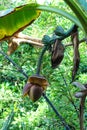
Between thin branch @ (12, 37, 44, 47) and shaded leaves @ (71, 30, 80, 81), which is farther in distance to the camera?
thin branch @ (12, 37, 44, 47)

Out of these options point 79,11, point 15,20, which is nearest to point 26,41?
point 15,20

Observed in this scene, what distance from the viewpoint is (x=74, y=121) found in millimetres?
1917

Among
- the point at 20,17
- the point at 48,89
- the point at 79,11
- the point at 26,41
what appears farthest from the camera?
the point at 48,89

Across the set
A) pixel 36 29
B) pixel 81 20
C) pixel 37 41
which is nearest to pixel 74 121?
pixel 36 29

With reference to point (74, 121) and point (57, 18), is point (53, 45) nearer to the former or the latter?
point (74, 121)

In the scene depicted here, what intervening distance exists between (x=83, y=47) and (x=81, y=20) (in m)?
1.40

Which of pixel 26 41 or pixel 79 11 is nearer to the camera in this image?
pixel 79 11

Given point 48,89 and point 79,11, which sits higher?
point 79,11

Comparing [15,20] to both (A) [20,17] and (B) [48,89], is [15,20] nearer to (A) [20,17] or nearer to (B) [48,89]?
(A) [20,17]

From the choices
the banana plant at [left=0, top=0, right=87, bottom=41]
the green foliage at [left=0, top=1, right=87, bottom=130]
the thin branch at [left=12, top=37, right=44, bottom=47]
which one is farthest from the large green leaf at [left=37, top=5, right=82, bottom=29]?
the green foliage at [left=0, top=1, right=87, bottom=130]

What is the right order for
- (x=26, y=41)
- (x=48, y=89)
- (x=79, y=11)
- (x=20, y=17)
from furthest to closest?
(x=48, y=89)
(x=26, y=41)
(x=20, y=17)
(x=79, y=11)

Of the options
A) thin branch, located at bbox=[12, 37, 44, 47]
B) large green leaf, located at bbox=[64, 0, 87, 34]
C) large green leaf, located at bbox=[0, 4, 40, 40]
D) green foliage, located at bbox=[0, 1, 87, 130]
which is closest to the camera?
large green leaf, located at bbox=[64, 0, 87, 34]

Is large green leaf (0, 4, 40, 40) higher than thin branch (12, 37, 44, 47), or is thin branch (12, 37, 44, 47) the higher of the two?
large green leaf (0, 4, 40, 40)

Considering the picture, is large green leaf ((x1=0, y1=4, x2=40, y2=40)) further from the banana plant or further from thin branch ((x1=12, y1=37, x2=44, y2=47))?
thin branch ((x1=12, y1=37, x2=44, y2=47))
